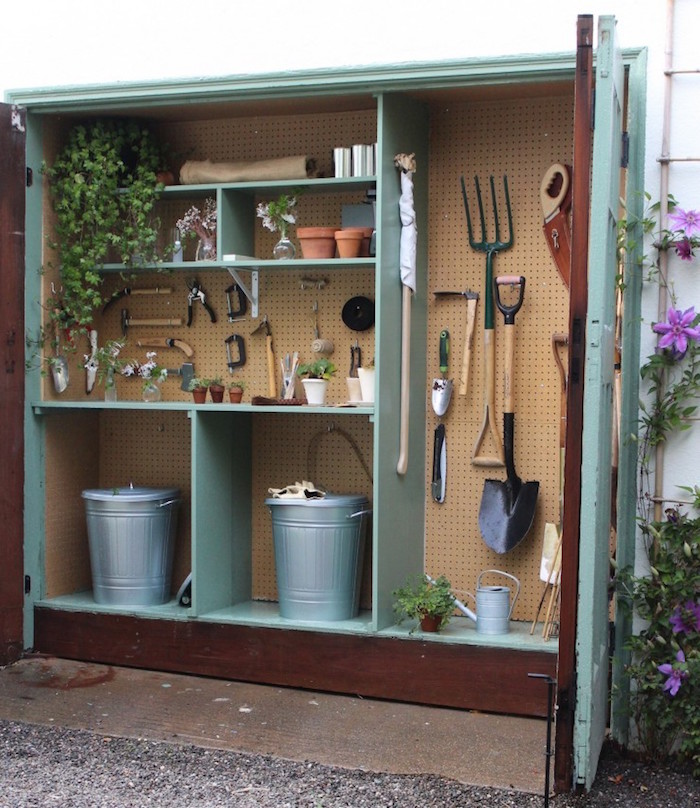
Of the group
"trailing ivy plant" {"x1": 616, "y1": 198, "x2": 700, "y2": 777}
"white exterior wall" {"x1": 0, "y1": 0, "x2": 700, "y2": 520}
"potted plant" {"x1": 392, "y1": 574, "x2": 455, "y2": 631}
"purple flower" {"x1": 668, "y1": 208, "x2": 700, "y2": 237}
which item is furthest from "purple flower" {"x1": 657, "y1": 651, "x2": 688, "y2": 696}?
"purple flower" {"x1": 668, "y1": 208, "x2": 700, "y2": 237}

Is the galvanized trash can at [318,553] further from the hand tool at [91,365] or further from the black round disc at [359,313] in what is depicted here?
the hand tool at [91,365]

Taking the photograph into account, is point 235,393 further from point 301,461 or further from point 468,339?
point 468,339

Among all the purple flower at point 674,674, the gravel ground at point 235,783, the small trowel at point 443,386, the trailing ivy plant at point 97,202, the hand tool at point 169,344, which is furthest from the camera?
the hand tool at point 169,344

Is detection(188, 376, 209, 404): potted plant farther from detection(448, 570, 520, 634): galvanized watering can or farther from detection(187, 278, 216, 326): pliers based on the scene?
detection(448, 570, 520, 634): galvanized watering can

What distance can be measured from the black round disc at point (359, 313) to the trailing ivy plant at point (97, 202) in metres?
0.94

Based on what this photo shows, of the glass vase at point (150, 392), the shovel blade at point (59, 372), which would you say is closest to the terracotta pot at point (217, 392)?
the glass vase at point (150, 392)

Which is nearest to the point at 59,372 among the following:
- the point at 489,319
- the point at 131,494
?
the point at 131,494

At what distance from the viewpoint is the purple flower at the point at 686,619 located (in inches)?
163

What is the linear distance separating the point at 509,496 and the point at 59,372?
7.26 feet

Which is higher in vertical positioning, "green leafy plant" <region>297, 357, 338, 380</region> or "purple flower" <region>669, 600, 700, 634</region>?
"green leafy plant" <region>297, 357, 338, 380</region>

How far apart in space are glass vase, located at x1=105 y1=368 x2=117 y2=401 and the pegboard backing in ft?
2.33

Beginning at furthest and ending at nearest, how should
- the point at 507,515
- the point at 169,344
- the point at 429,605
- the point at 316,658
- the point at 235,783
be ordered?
the point at 169,344, the point at 507,515, the point at 316,658, the point at 429,605, the point at 235,783

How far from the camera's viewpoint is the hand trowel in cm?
532

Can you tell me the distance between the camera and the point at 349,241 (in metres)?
5.17
